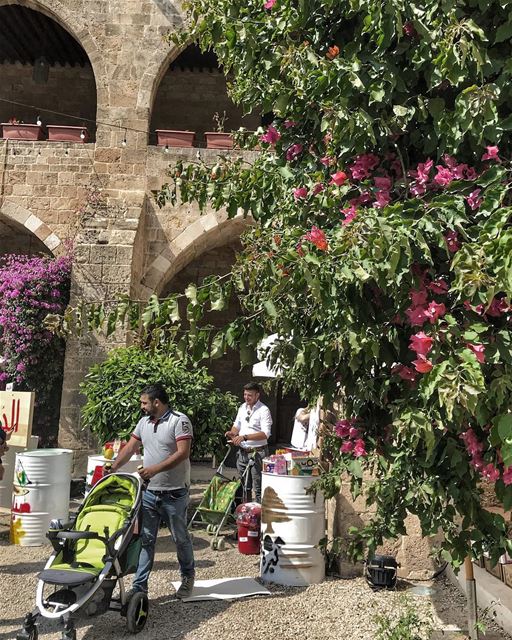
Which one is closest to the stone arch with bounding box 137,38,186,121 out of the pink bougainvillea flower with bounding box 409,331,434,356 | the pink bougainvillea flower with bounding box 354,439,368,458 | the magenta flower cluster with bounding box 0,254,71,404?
the magenta flower cluster with bounding box 0,254,71,404

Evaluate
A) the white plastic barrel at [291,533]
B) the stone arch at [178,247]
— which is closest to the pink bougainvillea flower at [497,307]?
the white plastic barrel at [291,533]

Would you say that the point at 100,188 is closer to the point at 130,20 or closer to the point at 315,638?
the point at 130,20

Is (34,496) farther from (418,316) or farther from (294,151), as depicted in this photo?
(418,316)

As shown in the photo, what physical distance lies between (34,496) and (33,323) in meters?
4.79

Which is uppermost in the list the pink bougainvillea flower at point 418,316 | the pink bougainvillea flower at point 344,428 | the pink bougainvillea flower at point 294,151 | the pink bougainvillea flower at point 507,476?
the pink bougainvillea flower at point 294,151

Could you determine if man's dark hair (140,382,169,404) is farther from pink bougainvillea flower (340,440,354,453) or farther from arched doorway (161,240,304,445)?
arched doorway (161,240,304,445)

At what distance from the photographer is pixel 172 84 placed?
552 inches

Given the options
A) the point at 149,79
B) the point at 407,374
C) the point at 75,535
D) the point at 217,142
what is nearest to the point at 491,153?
the point at 407,374

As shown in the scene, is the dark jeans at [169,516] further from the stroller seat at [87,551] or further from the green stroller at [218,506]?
the green stroller at [218,506]

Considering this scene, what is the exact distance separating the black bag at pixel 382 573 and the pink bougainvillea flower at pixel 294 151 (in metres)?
3.14

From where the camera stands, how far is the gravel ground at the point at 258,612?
3969 mm

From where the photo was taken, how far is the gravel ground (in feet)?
13.0

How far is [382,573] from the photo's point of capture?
15.6 feet

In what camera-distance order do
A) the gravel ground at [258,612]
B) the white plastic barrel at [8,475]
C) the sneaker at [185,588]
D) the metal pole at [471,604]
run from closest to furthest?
the metal pole at [471,604] → the gravel ground at [258,612] → the sneaker at [185,588] → the white plastic barrel at [8,475]
